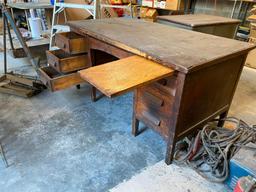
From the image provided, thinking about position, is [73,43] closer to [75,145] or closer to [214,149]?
[75,145]

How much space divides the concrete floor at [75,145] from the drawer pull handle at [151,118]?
28 cm

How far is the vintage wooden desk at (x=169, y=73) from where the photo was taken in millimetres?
1018

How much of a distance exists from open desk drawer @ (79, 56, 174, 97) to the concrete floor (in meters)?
0.68

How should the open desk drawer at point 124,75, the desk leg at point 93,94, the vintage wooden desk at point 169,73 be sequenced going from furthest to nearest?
1. the desk leg at point 93,94
2. the vintage wooden desk at point 169,73
3. the open desk drawer at point 124,75

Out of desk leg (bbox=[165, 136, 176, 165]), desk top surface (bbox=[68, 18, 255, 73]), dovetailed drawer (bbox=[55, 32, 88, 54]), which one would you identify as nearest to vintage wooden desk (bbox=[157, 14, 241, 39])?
desk top surface (bbox=[68, 18, 255, 73])

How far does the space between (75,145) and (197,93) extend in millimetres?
941

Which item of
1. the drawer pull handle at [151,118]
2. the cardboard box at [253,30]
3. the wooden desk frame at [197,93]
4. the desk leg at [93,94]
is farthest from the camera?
the cardboard box at [253,30]

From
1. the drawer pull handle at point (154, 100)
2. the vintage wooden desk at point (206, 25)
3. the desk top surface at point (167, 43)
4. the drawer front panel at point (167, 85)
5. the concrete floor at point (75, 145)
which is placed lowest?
the concrete floor at point (75, 145)

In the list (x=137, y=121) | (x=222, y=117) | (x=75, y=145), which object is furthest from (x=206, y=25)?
(x=75, y=145)

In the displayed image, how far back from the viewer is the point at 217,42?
54.8 inches

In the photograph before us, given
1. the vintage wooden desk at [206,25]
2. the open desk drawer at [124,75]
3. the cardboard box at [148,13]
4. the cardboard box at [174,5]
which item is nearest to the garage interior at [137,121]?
the open desk drawer at [124,75]

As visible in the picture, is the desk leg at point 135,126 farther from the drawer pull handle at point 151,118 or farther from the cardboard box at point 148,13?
the cardboard box at point 148,13

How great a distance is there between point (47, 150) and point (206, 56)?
1212 mm

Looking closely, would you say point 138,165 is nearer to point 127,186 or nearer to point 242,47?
point 127,186
